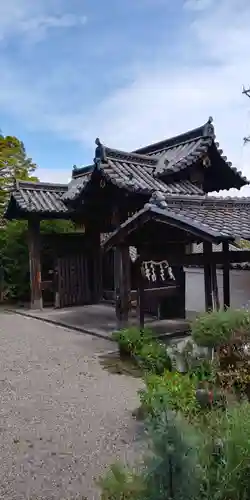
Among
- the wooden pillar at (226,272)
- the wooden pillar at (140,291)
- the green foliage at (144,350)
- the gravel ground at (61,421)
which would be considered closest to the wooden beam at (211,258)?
the wooden pillar at (226,272)

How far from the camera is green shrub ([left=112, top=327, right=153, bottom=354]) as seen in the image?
7035 millimetres

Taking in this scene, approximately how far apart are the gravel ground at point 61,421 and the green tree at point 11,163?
9.08 m

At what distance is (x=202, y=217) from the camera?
7086 millimetres

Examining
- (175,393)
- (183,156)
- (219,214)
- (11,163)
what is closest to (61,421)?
(175,393)

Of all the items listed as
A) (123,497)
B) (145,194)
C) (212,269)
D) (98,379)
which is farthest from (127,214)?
(123,497)

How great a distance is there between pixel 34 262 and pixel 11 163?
528 centimetres

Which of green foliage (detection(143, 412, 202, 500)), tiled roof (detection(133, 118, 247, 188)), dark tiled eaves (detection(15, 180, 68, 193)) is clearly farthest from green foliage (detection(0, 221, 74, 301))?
green foliage (detection(143, 412, 202, 500))

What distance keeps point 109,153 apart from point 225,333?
7.13 metres

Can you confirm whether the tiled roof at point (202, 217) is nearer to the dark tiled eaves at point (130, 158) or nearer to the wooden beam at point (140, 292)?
the wooden beam at point (140, 292)

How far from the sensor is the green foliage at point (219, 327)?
4.86m

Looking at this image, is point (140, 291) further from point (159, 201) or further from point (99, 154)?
point (99, 154)

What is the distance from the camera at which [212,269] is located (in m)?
7.92

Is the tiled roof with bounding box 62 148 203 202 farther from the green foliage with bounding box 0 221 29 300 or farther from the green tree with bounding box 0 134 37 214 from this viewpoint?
the green tree with bounding box 0 134 37 214

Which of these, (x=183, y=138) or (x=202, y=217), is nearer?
(x=202, y=217)
